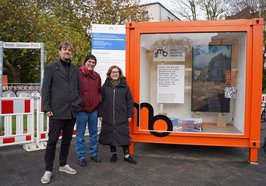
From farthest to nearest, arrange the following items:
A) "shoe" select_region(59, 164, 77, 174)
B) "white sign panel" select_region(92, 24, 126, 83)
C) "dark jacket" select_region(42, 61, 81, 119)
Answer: "white sign panel" select_region(92, 24, 126, 83) < "shoe" select_region(59, 164, 77, 174) < "dark jacket" select_region(42, 61, 81, 119)

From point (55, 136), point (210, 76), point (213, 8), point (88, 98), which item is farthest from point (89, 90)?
point (213, 8)

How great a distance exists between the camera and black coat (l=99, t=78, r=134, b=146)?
4.34m

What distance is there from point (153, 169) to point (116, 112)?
105 centimetres

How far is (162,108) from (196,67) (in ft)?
3.53

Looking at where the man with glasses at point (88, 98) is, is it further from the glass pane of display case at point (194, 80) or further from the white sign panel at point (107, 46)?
the white sign panel at point (107, 46)

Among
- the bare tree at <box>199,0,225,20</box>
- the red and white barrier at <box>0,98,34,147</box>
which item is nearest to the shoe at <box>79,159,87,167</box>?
the red and white barrier at <box>0,98,34,147</box>

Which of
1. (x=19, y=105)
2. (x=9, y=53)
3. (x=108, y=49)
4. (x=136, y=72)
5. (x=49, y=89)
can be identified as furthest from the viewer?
(x=9, y=53)

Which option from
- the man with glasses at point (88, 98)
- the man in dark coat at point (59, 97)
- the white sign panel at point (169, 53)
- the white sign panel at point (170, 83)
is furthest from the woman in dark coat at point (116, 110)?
the white sign panel at point (169, 53)

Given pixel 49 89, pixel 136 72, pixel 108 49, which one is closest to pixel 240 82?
pixel 136 72

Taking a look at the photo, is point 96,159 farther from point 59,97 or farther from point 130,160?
point 59,97

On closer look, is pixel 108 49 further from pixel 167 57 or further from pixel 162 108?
pixel 162 108

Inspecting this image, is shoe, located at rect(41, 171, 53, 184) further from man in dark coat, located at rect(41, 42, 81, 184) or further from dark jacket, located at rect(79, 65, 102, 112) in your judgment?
dark jacket, located at rect(79, 65, 102, 112)

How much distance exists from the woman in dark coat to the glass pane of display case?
2.10 ft

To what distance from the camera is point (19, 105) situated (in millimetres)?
5266
